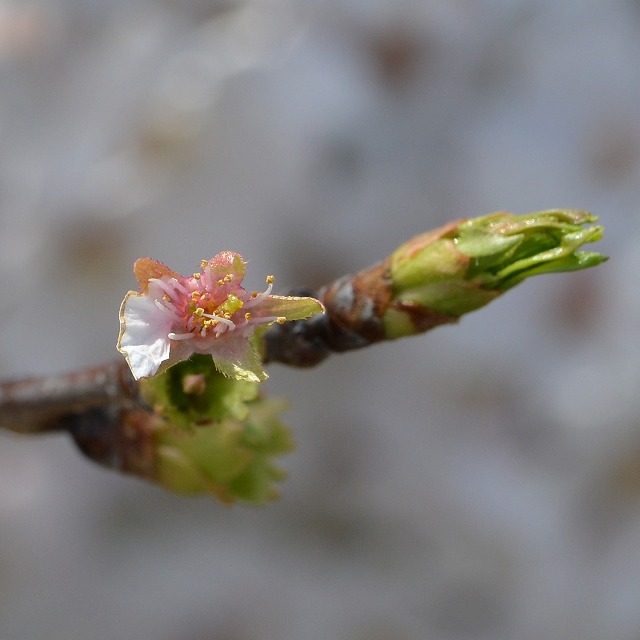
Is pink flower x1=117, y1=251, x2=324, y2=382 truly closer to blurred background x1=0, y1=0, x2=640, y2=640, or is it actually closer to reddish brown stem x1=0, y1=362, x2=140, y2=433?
reddish brown stem x1=0, y1=362, x2=140, y2=433

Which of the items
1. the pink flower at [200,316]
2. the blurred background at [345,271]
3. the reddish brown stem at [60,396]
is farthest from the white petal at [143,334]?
the blurred background at [345,271]

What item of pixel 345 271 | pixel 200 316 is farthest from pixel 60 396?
pixel 345 271

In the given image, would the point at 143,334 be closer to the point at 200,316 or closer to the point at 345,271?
the point at 200,316

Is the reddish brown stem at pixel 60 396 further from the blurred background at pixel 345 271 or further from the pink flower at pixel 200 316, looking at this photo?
the blurred background at pixel 345 271

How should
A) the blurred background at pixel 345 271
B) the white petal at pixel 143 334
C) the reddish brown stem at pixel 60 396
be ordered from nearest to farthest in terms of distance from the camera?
the white petal at pixel 143 334 → the reddish brown stem at pixel 60 396 → the blurred background at pixel 345 271

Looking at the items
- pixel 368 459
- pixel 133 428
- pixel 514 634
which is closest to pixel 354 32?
pixel 368 459

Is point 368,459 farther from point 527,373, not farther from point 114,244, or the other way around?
point 114,244

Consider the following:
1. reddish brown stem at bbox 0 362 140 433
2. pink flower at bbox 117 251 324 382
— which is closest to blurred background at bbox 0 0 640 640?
reddish brown stem at bbox 0 362 140 433
